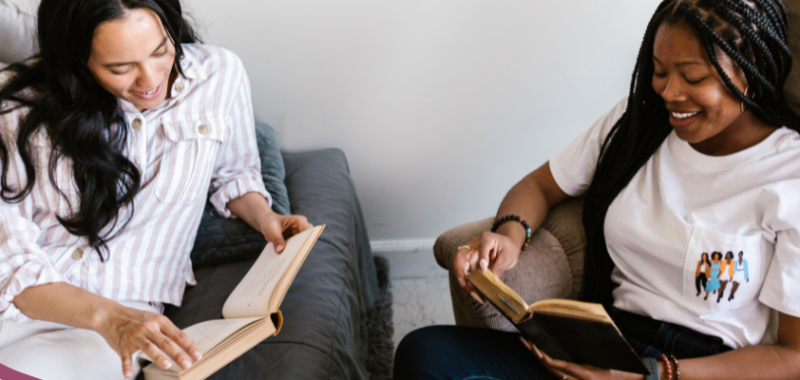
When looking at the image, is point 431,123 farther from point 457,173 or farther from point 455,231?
point 455,231

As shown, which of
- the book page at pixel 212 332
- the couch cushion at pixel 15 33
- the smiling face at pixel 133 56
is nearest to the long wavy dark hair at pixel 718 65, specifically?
the book page at pixel 212 332

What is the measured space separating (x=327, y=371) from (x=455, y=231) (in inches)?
17.0

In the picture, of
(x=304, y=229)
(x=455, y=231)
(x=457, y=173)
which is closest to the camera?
(x=304, y=229)

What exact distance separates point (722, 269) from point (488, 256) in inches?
16.1

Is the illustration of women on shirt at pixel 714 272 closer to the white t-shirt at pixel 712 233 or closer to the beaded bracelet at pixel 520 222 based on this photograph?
the white t-shirt at pixel 712 233

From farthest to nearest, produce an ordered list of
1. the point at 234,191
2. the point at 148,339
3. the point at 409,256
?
the point at 409,256 → the point at 234,191 → the point at 148,339

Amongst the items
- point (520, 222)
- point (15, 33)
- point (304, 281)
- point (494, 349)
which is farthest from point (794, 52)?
point (15, 33)

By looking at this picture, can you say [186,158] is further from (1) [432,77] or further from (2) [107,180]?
(1) [432,77]

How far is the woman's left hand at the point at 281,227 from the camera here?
113cm

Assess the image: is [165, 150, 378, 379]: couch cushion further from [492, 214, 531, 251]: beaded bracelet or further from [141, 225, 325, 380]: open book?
[492, 214, 531, 251]: beaded bracelet

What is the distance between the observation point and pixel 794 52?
92 cm

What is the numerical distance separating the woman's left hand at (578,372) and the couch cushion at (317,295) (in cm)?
40

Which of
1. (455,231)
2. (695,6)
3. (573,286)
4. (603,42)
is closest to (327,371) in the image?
(455,231)

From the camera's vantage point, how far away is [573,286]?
1210 mm
